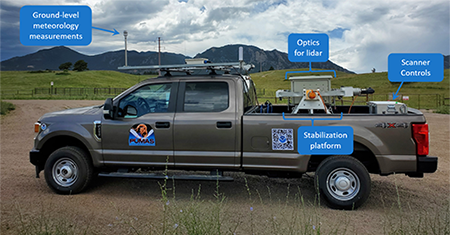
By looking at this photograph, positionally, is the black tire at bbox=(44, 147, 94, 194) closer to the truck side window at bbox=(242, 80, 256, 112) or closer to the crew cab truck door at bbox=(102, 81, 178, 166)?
the crew cab truck door at bbox=(102, 81, 178, 166)

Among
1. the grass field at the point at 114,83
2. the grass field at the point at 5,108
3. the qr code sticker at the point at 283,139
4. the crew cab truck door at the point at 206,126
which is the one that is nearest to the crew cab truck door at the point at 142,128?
the crew cab truck door at the point at 206,126

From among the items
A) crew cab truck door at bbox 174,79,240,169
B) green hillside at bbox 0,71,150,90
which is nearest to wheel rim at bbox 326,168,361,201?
crew cab truck door at bbox 174,79,240,169

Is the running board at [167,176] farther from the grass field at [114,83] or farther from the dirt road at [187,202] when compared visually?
the grass field at [114,83]

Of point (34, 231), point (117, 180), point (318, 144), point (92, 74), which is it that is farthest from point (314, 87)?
point (92, 74)

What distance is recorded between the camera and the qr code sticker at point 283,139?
207 inches

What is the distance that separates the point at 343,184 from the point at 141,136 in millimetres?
3225

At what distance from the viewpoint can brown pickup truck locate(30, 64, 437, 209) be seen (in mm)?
5094

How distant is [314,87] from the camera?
19.8ft

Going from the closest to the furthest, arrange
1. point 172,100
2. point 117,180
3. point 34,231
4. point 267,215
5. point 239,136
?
point 34,231 < point 267,215 < point 239,136 < point 172,100 < point 117,180

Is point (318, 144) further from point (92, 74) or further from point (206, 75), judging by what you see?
point (92, 74)

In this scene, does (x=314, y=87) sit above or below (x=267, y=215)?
above

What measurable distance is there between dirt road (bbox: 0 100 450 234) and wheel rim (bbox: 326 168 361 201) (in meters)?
0.26

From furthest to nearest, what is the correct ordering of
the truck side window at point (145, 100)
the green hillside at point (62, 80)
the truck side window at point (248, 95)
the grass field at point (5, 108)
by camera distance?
the green hillside at point (62, 80)
the grass field at point (5, 108)
the truck side window at point (248, 95)
the truck side window at point (145, 100)

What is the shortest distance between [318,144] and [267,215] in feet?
4.24
